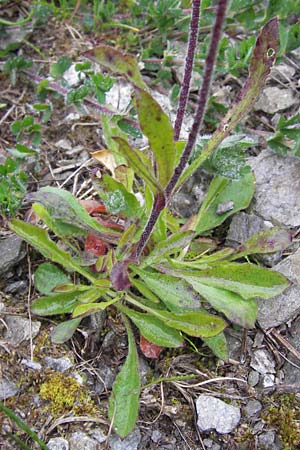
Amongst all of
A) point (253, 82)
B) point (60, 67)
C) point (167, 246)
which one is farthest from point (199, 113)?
point (60, 67)

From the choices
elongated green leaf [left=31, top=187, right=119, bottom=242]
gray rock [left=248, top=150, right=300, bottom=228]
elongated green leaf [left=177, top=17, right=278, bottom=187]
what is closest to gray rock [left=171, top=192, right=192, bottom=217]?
gray rock [left=248, top=150, right=300, bottom=228]

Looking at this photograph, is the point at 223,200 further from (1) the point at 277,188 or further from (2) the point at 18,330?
(2) the point at 18,330

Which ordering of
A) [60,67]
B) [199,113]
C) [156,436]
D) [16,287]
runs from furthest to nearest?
[60,67] < [16,287] < [156,436] < [199,113]

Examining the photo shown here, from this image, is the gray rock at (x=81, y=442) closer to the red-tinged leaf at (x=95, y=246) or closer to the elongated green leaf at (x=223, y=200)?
the red-tinged leaf at (x=95, y=246)

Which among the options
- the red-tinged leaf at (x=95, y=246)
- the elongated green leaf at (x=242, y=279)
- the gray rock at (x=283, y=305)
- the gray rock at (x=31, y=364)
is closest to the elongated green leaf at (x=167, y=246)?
the elongated green leaf at (x=242, y=279)

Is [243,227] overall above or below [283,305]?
above

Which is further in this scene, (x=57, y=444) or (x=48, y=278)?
(x=48, y=278)

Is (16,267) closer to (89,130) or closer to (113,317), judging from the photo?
(113,317)

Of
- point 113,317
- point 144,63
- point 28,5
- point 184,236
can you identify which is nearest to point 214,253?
point 184,236
